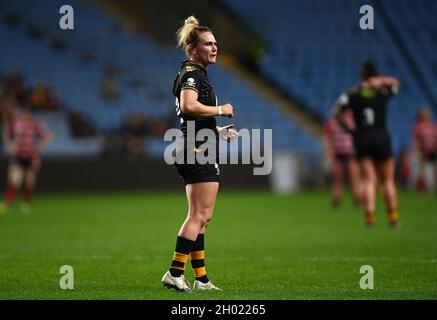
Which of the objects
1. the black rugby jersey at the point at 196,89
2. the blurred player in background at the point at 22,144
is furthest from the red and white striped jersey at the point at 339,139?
the black rugby jersey at the point at 196,89

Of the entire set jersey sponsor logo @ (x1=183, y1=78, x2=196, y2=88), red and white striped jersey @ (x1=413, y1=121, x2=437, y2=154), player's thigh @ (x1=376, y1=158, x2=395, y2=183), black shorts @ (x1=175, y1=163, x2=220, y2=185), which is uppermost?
red and white striped jersey @ (x1=413, y1=121, x2=437, y2=154)

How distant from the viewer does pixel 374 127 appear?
14820mm

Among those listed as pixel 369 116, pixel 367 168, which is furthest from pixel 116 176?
pixel 369 116

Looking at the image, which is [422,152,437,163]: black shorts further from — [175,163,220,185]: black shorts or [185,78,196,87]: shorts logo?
[185,78,196,87]: shorts logo

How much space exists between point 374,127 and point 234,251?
424cm

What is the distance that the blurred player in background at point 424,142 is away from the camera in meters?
23.7

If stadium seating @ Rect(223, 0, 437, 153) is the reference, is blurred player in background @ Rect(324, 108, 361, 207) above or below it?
below

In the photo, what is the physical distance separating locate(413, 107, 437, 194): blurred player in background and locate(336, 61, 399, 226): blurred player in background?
8.87m

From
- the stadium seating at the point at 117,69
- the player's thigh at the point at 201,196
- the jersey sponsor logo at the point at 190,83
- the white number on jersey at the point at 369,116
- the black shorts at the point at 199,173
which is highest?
the stadium seating at the point at 117,69

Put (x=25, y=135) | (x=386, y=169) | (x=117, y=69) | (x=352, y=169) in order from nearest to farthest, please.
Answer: (x=386, y=169) → (x=352, y=169) → (x=25, y=135) → (x=117, y=69)

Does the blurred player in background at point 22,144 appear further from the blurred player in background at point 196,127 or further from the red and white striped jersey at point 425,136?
the blurred player in background at point 196,127

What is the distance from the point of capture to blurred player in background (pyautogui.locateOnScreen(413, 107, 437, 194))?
2366 cm

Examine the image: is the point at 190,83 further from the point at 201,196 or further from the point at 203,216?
the point at 203,216

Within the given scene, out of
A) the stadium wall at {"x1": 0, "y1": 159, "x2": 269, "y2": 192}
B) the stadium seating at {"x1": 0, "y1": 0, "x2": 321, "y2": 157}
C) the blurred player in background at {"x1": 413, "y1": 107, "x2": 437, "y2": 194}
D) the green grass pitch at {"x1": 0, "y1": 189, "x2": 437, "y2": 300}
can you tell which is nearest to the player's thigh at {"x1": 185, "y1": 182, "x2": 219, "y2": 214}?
the green grass pitch at {"x1": 0, "y1": 189, "x2": 437, "y2": 300}
